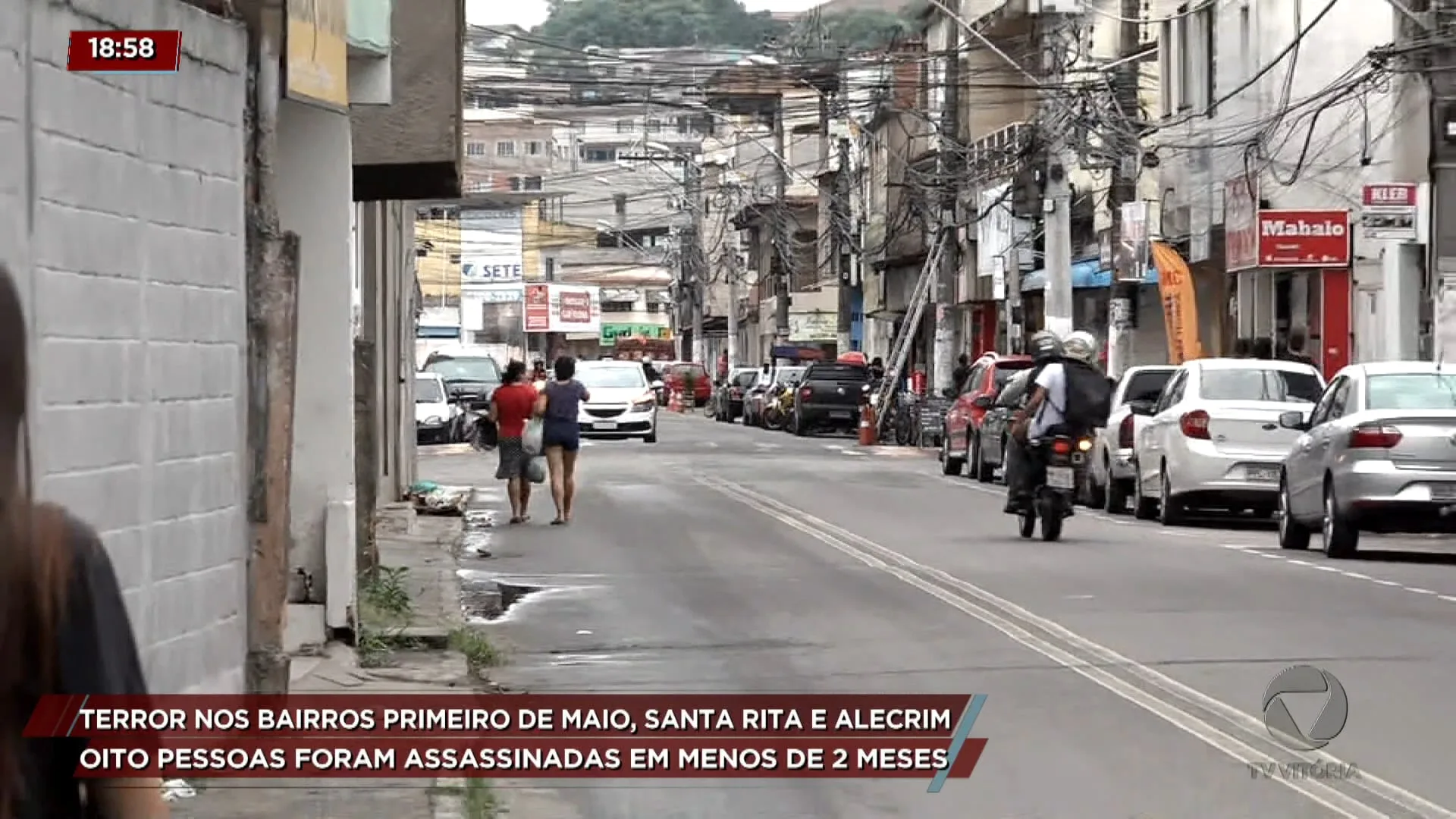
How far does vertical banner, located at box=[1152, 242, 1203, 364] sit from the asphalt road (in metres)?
13.6

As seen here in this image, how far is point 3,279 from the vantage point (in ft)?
12.3

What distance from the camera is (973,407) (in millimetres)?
36688

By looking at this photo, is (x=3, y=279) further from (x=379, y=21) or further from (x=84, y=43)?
(x=379, y=21)

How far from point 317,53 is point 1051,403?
11.4m

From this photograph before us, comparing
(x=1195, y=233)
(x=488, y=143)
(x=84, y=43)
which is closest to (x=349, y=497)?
(x=84, y=43)

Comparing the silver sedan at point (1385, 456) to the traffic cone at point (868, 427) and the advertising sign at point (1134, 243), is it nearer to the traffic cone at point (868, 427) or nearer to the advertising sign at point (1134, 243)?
the advertising sign at point (1134, 243)

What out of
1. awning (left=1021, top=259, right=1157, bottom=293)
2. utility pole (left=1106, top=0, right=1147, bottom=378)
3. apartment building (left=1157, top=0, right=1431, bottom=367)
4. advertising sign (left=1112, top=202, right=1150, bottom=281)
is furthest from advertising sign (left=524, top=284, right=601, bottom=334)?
apartment building (left=1157, top=0, right=1431, bottom=367)

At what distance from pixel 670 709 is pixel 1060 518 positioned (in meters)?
11.3

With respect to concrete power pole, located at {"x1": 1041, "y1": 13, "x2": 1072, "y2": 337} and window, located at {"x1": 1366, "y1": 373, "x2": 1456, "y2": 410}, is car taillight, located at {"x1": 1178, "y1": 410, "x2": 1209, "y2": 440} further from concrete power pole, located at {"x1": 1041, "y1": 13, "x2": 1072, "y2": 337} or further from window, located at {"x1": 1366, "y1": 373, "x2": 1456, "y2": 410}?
concrete power pole, located at {"x1": 1041, "y1": 13, "x2": 1072, "y2": 337}

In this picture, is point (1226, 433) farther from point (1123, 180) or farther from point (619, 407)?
point (619, 407)

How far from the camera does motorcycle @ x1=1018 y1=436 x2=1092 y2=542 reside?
71.6 ft

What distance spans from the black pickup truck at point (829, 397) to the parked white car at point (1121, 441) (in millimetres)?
29575

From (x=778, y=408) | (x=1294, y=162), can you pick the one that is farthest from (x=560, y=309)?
(x=1294, y=162)

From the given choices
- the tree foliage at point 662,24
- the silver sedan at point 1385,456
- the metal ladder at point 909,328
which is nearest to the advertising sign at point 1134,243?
the metal ladder at point 909,328
